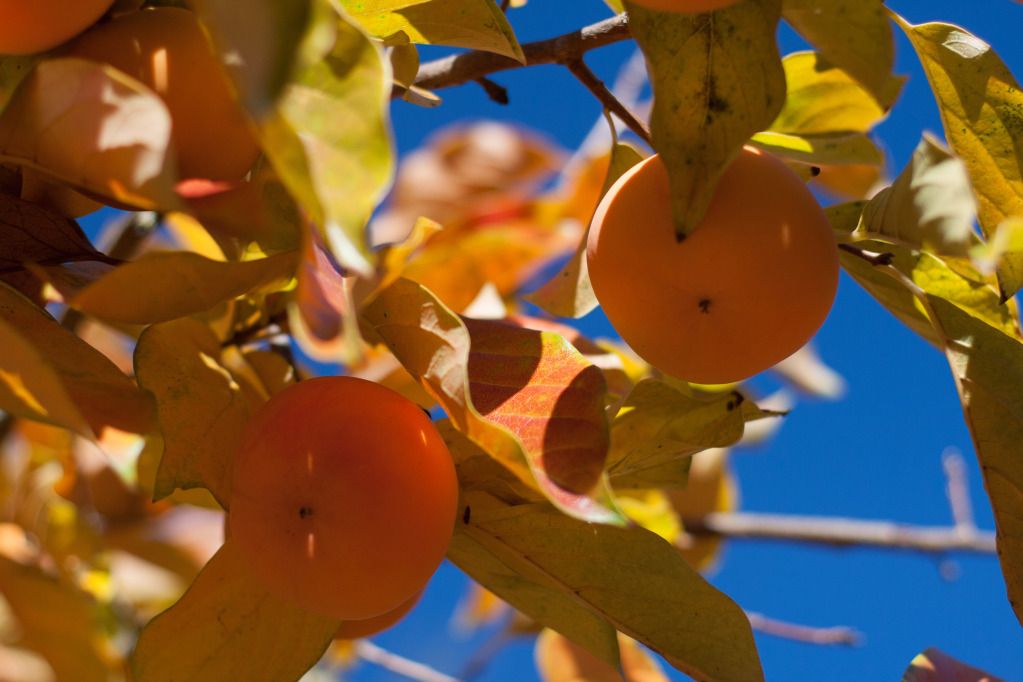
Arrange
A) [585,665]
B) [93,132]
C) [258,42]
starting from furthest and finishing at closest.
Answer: [585,665], [93,132], [258,42]

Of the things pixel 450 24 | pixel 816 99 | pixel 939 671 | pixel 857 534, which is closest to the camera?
pixel 450 24

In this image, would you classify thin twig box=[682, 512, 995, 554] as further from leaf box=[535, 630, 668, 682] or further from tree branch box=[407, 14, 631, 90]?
tree branch box=[407, 14, 631, 90]

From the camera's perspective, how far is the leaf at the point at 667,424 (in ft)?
3.26

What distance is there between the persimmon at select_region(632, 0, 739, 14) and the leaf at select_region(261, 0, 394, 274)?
21 cm

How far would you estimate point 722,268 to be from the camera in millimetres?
824

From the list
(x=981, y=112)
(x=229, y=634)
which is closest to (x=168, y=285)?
(x=229, y=634)

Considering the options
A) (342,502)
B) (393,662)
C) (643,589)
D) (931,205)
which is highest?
(931,205)

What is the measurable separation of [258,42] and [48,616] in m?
1.37

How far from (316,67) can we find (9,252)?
1.25 ft

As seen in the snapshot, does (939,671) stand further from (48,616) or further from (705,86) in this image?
(48,616)

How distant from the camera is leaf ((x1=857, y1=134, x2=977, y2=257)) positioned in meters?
0.77

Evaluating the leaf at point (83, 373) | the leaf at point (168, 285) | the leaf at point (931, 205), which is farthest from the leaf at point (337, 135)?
the leaf at point (931, 205)

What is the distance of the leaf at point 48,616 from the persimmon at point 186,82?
1062 millimetres

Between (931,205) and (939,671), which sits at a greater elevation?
(931,205)
